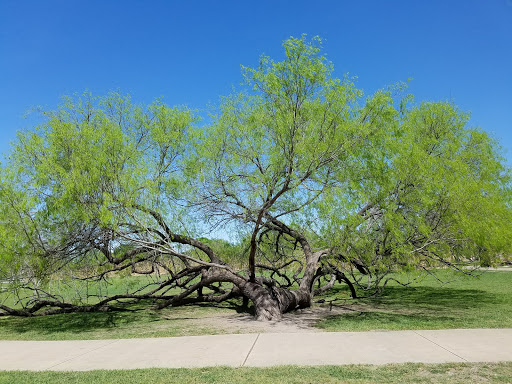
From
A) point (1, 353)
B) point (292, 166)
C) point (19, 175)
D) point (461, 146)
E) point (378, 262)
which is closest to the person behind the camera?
point (1, 353)

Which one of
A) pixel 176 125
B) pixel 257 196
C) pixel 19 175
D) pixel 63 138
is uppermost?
pixel 176 125

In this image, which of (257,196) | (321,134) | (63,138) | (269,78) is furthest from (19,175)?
(321,134)

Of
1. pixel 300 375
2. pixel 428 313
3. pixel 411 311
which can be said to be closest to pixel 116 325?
pixel 300 375

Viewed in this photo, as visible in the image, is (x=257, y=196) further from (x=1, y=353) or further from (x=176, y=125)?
(x=1, y=353)

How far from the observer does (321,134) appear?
1112 centimetres

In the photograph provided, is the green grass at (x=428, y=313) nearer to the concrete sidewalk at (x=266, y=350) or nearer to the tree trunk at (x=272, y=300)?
the concrete sidewalk at (x=266, y=350)

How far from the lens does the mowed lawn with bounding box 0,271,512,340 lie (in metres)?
10.9

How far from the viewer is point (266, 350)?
26.7 ft

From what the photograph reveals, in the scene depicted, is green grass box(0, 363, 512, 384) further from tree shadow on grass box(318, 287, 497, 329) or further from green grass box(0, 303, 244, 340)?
tree shadow on grass box(318, 287, 497, 329)

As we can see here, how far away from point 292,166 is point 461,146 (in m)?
8.64

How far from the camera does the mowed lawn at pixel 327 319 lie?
428 inches

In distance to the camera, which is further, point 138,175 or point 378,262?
point 378,262

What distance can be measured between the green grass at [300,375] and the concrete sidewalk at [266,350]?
0.39 metres

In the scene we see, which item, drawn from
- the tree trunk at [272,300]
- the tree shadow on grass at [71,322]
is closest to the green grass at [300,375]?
the tree shadow on grass at [71,322]
